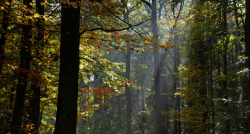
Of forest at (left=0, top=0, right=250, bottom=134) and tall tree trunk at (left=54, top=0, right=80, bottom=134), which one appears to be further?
forest at (left=0, top=0, right=250, bottom=134)

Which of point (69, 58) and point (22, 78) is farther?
point (22, 78)

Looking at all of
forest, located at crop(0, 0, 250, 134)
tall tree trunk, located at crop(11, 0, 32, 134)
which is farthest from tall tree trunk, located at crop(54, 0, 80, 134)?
tall tree trunk, located at crop(11, 0, 32, 134)

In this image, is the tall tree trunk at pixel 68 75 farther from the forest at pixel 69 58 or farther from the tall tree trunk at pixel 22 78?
the tall tree trunk at pixel 22 78

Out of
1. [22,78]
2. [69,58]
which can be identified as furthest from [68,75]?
[22,78]

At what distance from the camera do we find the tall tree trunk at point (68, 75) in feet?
10.5

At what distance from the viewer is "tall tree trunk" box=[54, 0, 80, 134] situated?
320 centimetres

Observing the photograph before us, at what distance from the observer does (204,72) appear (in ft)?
36.7

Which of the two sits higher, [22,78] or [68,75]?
[22,78]

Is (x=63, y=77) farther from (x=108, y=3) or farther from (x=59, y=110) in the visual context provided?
(x=108, y=3)

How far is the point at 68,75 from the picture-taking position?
3324mm

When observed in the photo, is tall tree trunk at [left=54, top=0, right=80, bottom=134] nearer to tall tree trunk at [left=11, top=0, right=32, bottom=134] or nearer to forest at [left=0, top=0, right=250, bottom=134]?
forest at [left=0, top=0, right=250, bottom=134]

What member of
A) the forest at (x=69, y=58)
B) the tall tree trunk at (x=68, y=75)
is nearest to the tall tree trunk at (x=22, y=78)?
the forest at (x=69, y=58)

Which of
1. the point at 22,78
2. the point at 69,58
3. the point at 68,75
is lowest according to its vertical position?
the point at 68,75

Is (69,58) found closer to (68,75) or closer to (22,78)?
(68,75)
